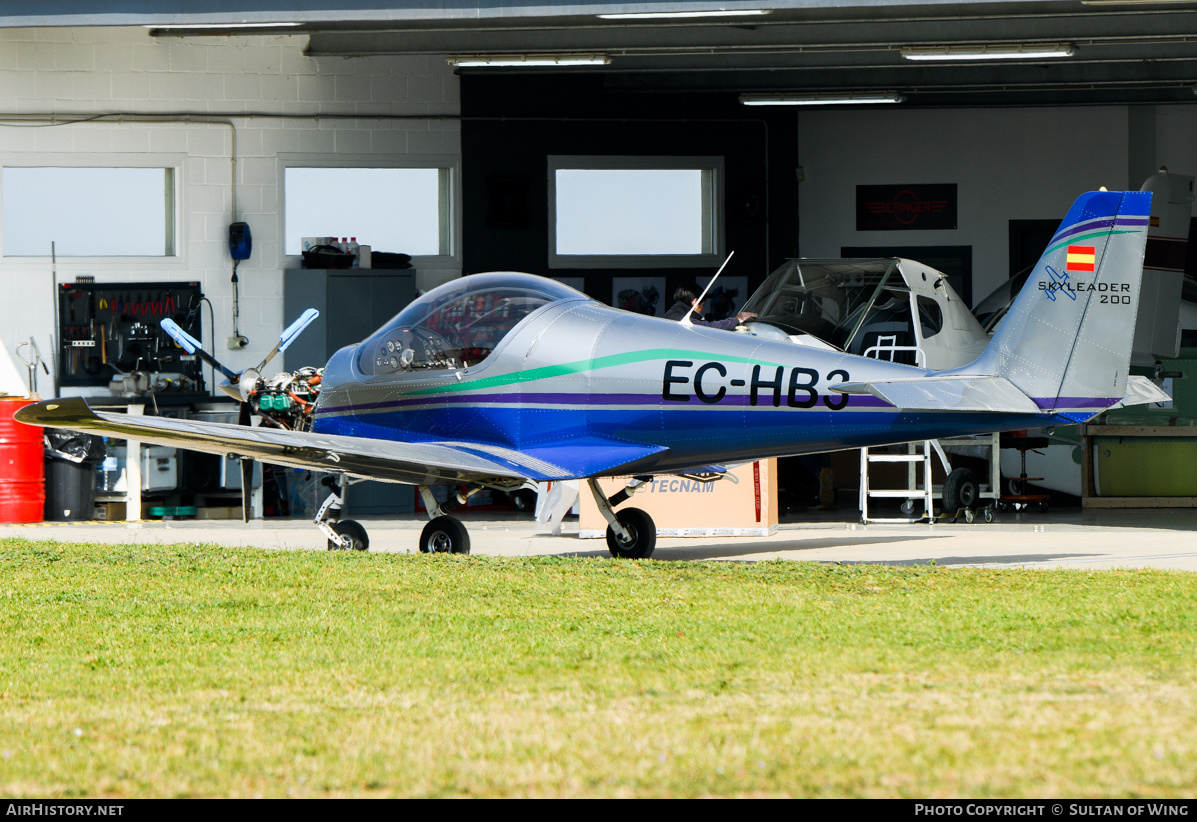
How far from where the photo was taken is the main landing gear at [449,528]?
8602 mm

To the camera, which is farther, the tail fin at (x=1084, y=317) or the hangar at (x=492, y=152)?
the hangar at (x=492, y=152)

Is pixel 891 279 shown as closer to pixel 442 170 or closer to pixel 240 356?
pixel 442 170

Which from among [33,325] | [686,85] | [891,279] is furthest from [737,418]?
[33,325]

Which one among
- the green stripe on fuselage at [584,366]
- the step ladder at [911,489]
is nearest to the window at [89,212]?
the green stripe on fuselage at [584,366]

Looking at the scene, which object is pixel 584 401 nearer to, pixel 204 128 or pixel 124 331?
pixel 124 331

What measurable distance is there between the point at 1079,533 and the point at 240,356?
A: 8885 mm

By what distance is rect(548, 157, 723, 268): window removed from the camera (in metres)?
15.5

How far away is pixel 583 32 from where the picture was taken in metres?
12.0

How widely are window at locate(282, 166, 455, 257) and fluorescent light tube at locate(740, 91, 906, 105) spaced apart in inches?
146

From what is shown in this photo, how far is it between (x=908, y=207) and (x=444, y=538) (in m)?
9.69

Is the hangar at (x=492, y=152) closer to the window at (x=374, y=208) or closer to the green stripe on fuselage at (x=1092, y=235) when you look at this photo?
the window at (x=374, y=208)

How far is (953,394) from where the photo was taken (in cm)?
698

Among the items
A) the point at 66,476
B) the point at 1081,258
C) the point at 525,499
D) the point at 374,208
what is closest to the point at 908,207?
the point at 374,208
